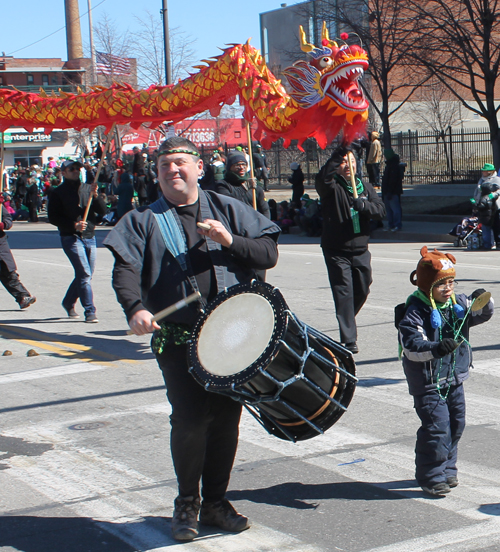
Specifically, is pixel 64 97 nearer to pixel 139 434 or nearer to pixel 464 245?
pixel 139 434

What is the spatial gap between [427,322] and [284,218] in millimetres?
18423

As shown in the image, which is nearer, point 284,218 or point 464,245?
point 464,245

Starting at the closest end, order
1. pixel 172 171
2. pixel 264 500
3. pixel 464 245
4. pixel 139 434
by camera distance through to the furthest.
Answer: pixel 172 171, pixel 264 500, pixel 139 434, pixel 464 245

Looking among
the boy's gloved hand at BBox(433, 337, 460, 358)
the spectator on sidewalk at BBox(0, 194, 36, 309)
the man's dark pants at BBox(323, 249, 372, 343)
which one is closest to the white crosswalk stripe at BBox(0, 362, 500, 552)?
the boy's gloved hand at BBox(433, 337, 460, 358)

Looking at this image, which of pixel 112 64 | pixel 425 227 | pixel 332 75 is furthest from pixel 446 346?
pixel 112 64

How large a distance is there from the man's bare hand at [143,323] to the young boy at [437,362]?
57.2 inches

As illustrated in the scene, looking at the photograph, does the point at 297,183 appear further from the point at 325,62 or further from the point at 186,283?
the point at 186,283

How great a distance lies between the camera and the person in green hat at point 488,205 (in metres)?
16.0

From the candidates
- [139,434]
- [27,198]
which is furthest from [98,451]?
[27,198]

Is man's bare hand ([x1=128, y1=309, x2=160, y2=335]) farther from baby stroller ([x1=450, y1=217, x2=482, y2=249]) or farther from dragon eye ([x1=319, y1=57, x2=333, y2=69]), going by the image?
baby stroller ([x1=450, y1=217, x2=482, y2=249])

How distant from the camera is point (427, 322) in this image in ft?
14.8

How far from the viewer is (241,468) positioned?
16.2 ft

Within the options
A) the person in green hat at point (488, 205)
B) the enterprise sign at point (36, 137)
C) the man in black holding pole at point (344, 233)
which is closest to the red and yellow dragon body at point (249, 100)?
the man in black holding pole at point (344, 233)

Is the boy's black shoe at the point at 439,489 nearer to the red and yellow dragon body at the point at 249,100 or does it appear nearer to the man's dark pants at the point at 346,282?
the man's dark pants at the point at 346,282
